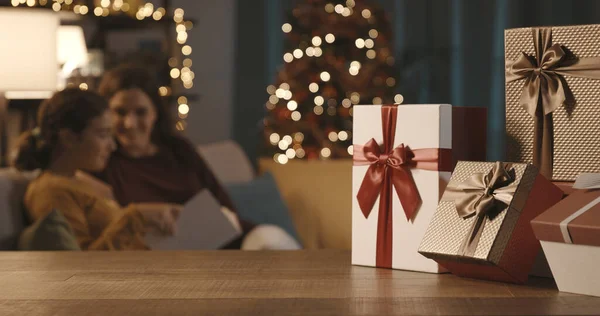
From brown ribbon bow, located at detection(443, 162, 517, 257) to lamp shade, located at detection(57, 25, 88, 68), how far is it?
145 inches

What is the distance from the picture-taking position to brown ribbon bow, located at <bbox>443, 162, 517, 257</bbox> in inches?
34.4

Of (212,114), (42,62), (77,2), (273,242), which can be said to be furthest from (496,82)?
(42,62)

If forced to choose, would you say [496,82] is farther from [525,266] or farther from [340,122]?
[525,266]

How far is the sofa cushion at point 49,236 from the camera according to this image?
2.13 metres

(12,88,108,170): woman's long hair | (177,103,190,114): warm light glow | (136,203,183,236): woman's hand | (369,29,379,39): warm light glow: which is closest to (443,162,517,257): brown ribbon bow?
(136,203,183,236): woman's hand

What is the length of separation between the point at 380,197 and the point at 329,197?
2387 millimetres

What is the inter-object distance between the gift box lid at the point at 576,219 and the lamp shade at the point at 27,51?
2.07 metres

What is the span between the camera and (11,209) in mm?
2385

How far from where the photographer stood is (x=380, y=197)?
99cm

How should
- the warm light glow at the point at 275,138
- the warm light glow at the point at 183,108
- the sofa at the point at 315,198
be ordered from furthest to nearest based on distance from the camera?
the warm light glow at the point at 183,108 → the warm light glow at the point at 275,138 → the sofa at the point at 315,198

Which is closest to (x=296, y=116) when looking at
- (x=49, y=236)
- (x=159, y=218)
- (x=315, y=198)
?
(x=315, y=198)

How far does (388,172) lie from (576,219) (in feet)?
0.76

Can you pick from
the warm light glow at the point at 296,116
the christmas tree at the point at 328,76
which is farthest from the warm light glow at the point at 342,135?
the warm light glow at the point at 296,116

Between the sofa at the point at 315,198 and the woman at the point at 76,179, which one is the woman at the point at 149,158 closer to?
the sofa at the point at 315,198
